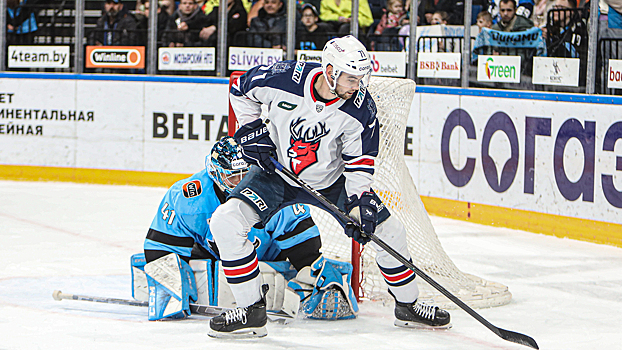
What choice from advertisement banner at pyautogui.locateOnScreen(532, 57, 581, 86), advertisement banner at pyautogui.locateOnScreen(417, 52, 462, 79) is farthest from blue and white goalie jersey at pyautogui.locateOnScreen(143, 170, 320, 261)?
advertisement banner at pyautogui.locateOnScreen(417, 52, 462, 79)

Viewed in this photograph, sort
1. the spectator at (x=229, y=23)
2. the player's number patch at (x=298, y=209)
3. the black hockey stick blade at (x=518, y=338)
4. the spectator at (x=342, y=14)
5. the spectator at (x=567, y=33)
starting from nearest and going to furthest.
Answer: the black hockey stick blade at (x=518, y=338)
the player's number patch at (x=298, y=209)
the spectator at (x=567, y=33)
the spectator at (x=342, y=14)
the spectator at (x=229, y=23)

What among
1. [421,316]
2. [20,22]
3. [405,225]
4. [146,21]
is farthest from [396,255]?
[20,22]

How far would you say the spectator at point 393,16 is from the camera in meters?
6.51

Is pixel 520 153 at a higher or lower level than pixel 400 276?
higher

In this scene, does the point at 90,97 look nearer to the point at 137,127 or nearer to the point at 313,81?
the point at 137,127

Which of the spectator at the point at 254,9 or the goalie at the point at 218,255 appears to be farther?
the spectator at the point at 254,9

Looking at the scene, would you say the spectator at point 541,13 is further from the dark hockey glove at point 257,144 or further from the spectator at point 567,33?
the dark hockey glove at point 257,144

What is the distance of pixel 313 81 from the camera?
10.3 feet

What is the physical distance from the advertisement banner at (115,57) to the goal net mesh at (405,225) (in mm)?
3825

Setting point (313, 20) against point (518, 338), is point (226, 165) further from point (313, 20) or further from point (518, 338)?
point (313, 20)

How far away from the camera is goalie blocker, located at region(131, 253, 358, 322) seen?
325cm

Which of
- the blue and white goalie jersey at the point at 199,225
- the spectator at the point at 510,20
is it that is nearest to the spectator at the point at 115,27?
the spectator at the point at 510,20

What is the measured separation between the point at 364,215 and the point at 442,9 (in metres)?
3.61

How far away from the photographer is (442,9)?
627 centimetres
